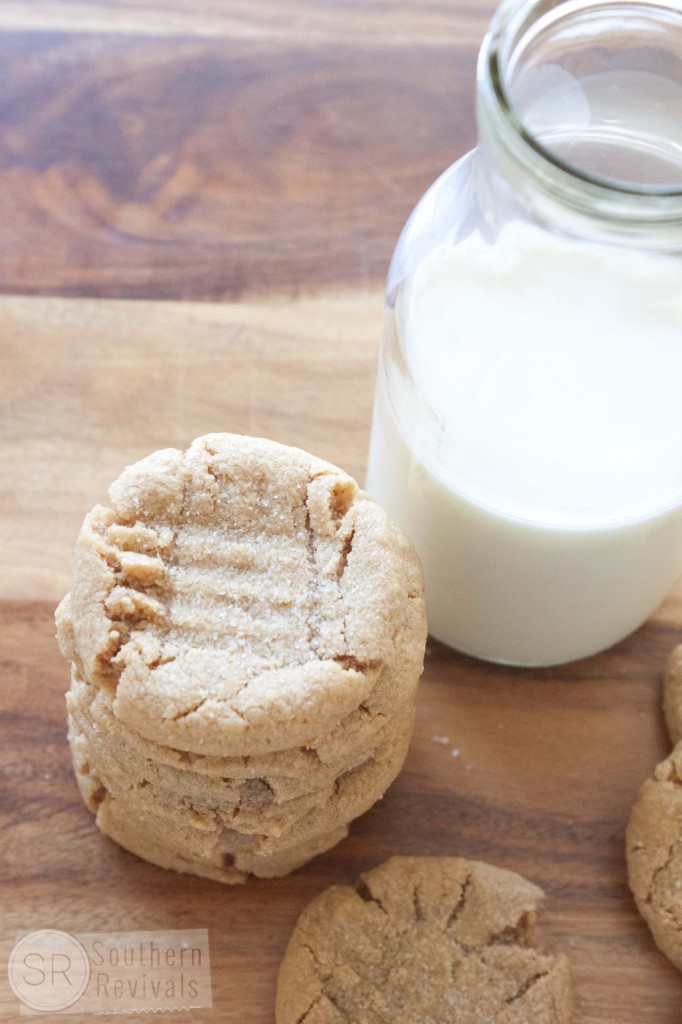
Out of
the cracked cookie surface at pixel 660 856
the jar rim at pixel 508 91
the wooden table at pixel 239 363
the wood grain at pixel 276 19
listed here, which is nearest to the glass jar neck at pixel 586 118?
the jar rim at pixel 508 91

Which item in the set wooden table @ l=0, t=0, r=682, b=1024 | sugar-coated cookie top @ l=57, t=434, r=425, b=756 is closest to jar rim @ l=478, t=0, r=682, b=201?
sugar-coated cookie top @ l=57, t=434, r=425, b=756

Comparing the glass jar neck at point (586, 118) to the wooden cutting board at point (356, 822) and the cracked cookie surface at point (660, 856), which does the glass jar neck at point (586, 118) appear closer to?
the wooden cutting board at point (356, 822)

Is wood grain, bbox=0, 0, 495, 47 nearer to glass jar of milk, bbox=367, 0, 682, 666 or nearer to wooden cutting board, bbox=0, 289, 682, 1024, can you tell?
wooden cutting board, bbox=0, 289, 682, 1024

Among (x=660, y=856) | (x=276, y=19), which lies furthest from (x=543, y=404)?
(x=276, y=19)

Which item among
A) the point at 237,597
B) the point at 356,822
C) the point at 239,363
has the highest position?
the point at 237,597

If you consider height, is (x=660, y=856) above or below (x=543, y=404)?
below

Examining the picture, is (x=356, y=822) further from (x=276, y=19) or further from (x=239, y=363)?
(x=276, y=19)
